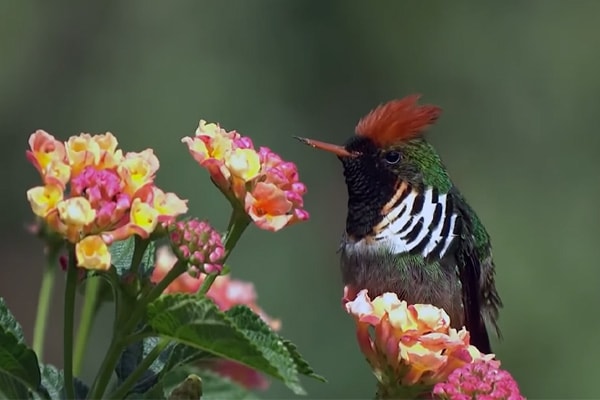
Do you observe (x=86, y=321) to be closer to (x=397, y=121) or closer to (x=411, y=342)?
(x=411, y=342)

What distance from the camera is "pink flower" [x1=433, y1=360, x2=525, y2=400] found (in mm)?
992

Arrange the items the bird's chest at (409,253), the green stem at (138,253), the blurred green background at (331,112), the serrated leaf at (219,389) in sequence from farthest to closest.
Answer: the blurred green background at (331,112) → the bird's chest at (409,253) → the serrated leaf at (219,389) → the green stem at (138,253)

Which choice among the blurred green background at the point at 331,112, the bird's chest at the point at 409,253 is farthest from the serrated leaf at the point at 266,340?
the blurred green background at the point at 331,112

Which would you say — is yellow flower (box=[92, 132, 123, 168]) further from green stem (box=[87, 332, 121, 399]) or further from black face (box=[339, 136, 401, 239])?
black face (box=[339, 136, 401, 239])

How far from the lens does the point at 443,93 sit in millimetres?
5309

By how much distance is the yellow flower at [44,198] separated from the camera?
914 mm

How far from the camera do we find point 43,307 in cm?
114

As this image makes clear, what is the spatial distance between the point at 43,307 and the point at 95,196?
0.94ft

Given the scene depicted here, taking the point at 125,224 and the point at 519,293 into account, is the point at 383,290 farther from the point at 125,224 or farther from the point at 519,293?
the point at 519,293

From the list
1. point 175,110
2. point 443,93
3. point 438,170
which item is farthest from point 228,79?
point 438,170

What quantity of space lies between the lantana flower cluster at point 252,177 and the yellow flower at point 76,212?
15 centimetres

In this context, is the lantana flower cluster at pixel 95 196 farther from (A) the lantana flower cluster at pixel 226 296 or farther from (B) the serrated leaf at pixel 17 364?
(A) the lantana flower cluster at pixel 226 296

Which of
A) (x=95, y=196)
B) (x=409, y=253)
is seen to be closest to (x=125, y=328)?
(x=95, y=196)

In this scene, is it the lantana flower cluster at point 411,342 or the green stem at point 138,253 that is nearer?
the green stem at point 138,253
